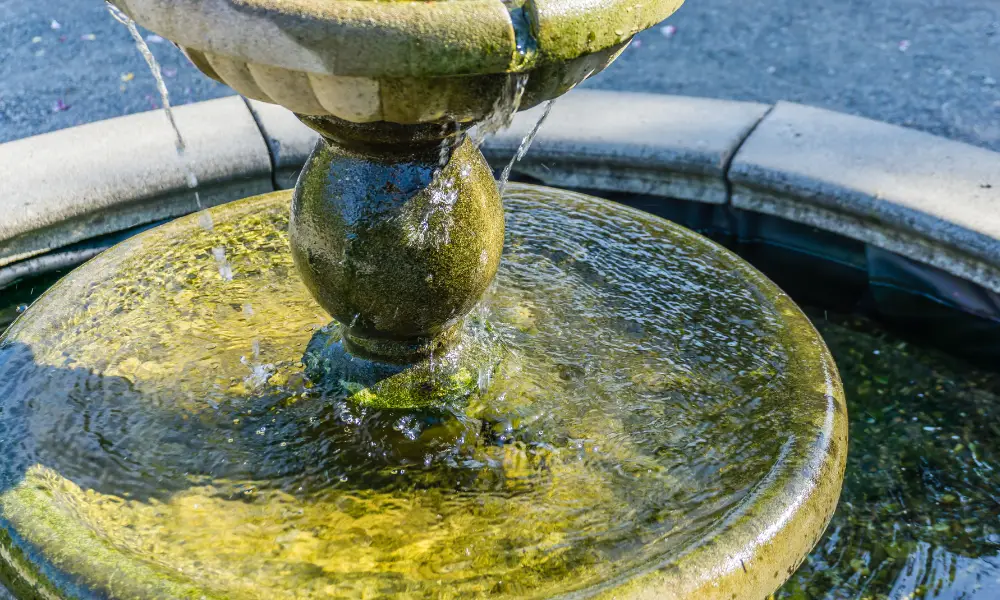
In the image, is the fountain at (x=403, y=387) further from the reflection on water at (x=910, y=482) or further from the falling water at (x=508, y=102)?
the reflection on water at (x=910, y=482)

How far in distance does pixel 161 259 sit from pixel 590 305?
4.01 ft

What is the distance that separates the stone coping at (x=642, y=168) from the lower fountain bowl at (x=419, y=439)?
49 centimetres

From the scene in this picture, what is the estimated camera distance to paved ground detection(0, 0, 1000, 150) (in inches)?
186

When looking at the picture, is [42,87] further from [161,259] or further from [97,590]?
[97,590]

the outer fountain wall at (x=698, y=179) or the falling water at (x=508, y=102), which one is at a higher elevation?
the falling water at (x=508, y=102)

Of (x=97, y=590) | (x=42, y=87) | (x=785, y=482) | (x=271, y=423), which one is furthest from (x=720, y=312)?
(x=42, y=87)

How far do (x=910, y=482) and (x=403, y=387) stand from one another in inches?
56.9

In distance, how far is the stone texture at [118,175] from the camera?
10.3ft

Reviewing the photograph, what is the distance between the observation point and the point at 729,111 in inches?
147

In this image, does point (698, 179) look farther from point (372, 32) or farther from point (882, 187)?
point (372, 32)

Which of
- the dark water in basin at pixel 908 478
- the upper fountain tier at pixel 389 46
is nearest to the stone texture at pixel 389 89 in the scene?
the upper fountain tier at pixel 389 46

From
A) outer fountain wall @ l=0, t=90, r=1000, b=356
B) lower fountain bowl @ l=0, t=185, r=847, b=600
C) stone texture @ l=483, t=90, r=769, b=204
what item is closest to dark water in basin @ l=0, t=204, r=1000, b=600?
outer fountain wall @ l=0, t=90, r=1000, b=356

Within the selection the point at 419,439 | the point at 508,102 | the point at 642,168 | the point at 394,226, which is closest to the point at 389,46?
the point at 508,102

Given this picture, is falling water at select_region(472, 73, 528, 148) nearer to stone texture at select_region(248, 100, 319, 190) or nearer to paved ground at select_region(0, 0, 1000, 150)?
stone texture at select_region(248, 100, 319, 190)
